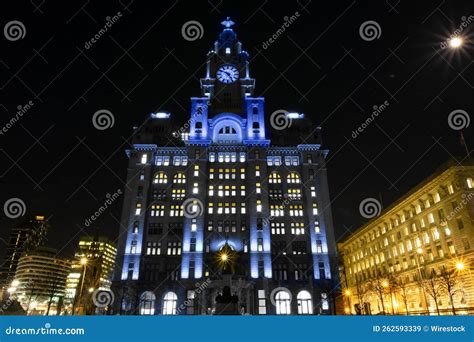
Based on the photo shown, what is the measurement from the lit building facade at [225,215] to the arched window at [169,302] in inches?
8.0

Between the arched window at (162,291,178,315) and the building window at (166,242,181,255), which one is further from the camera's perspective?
the building window at (166,242,181,255)

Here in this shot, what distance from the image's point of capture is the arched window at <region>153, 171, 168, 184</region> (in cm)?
7750

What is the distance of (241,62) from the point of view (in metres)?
95.9

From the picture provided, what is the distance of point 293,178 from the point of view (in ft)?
257

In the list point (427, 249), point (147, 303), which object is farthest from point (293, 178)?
point (147, 303)

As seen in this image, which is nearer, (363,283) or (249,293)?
(249,293)

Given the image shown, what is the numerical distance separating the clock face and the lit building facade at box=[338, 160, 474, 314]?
5461 cm

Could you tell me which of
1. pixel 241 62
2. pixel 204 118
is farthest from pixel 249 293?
pixel 241 62

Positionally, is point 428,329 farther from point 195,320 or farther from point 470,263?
point 470,263

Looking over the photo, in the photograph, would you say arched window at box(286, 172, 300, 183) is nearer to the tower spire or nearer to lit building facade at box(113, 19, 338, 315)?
lit building facade at box(113, 19, 338, 315)

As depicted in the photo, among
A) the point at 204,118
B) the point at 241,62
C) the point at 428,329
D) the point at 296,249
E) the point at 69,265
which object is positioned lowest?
the point at 428,329

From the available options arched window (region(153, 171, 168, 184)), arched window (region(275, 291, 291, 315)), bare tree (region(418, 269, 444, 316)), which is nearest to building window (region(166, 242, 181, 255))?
arched window (region(153, 171, 168, 184))

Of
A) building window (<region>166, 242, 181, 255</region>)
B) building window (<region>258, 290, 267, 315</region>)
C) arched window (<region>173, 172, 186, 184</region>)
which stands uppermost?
arched window (<region>173, 172, 186, 184</region>)

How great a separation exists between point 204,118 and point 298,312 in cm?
5157
